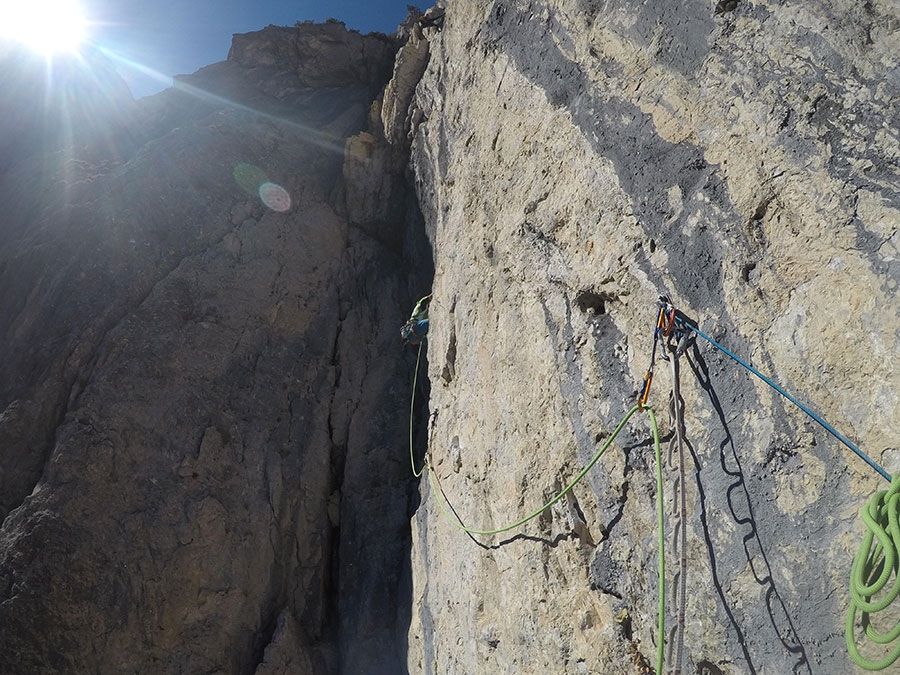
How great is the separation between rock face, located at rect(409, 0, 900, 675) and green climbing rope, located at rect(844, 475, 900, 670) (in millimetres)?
137

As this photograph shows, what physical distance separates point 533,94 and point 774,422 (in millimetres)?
3637

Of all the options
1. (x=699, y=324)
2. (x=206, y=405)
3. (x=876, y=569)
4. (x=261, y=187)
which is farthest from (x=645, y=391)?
(x=261, y=187)

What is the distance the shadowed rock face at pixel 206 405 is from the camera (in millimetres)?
6473

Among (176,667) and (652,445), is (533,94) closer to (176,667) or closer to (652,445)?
(652,445)

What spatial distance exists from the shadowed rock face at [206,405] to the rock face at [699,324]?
107 inches

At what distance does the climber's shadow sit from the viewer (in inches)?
91.0

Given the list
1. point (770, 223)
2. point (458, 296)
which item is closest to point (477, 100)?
point (458, 296)

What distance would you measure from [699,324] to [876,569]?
1297mm

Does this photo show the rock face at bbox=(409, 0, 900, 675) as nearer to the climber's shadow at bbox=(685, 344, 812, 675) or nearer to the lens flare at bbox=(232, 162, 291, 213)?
the climber's shadow at bbox=(685, 344, 812, 675)

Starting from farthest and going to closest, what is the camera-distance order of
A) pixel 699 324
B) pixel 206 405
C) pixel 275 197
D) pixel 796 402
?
pixel 275 197 < pixel 206 405 < pixel 699 324 < pixel 796 402

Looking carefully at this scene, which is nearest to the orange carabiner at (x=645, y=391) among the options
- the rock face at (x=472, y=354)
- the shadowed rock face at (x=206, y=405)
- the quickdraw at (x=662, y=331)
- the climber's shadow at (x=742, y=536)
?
the quickdraw at (x=662, y=331)

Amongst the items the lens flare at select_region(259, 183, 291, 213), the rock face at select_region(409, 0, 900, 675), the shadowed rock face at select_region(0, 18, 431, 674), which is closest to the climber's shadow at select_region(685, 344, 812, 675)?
the rock face at select_region(409, 0, 900, 675)

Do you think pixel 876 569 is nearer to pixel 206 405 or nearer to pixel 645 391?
pixel 645 391

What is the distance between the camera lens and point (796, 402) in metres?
2.33
